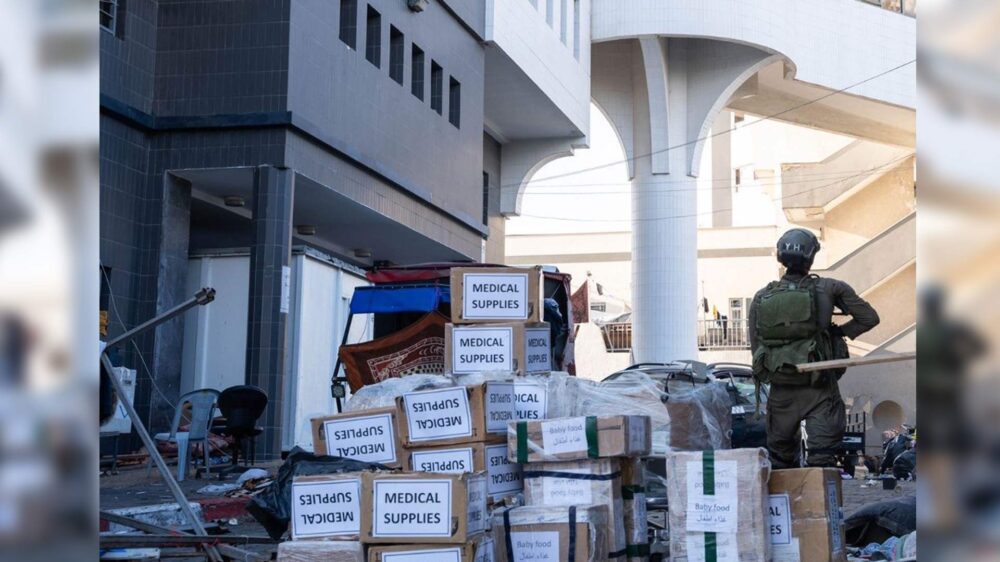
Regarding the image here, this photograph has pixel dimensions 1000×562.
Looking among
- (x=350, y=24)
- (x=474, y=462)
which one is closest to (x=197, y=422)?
(x=474, y=462)

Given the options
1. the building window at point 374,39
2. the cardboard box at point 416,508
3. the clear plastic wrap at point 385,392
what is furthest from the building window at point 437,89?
the cardboard box at point 416,508

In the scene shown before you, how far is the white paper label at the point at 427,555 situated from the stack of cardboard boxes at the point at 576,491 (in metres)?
0.73

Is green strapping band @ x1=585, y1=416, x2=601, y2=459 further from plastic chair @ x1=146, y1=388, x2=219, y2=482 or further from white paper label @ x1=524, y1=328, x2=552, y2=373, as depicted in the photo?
plastic chair @ x1=146, y1=388, x2=219, y2=482

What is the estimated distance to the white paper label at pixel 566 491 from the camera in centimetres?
786

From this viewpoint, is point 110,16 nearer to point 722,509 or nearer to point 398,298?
point 398,298

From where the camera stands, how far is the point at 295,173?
1872 cm

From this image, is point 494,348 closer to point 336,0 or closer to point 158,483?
point 158,483

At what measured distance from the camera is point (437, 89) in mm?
25953

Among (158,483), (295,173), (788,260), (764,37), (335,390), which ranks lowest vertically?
(158,483)

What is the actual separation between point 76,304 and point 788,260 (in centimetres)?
888

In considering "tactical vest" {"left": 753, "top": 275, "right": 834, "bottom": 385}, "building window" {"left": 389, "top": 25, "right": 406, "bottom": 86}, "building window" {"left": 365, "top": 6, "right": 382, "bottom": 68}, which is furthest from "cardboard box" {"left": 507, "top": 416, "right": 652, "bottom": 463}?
"building window" {"left": 389, "top": 25, "right": 406, "bottom": 86}

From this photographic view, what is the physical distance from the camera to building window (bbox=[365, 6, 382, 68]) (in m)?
22.5

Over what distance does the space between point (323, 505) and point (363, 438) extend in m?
1.57

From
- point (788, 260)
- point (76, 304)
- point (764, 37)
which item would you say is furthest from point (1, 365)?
point (764, 37)
